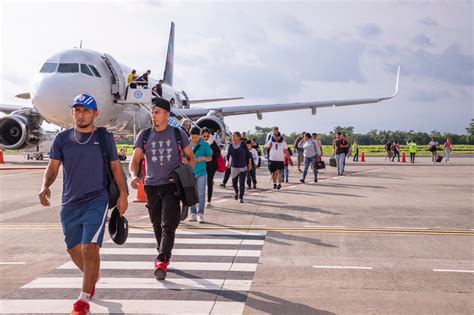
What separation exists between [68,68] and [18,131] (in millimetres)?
7707

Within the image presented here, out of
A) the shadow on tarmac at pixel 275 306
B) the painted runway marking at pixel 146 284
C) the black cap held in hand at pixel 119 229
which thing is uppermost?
the black cap held in hand at pixel 119 229

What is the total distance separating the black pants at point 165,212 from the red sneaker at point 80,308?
1.51 meters

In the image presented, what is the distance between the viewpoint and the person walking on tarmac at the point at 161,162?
6289 millimetres

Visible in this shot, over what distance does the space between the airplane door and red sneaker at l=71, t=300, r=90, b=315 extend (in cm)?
1754

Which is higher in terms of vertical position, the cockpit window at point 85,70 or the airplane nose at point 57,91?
the cockpit window at point 85,70

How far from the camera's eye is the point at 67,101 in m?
19.2

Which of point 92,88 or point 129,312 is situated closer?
point 129,312

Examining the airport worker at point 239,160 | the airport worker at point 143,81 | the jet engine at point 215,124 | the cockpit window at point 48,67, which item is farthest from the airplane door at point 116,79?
the airport worker at point 239,160

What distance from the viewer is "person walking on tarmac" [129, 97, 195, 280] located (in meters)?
6.29

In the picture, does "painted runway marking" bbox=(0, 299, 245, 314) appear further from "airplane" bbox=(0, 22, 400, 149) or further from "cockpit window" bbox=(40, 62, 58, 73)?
"cockpit window" bbox=(40, 62, 58, 73)

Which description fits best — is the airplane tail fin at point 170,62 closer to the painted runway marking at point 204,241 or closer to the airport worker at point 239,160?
the airport worker at point 239,160

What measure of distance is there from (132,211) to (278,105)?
21.1 meters

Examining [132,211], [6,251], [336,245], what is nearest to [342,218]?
[336,245]

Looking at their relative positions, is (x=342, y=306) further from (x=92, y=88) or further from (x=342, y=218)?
(x=92, y=88)
